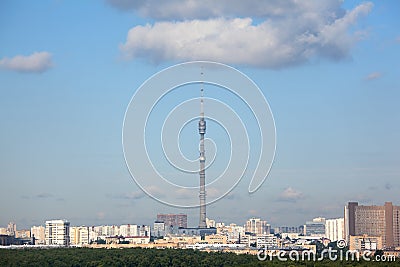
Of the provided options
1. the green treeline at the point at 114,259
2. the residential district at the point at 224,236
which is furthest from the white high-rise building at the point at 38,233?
the green treeline at the point at 114,259

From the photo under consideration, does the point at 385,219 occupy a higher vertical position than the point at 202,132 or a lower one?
lower

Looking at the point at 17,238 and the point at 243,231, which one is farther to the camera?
the point at 243,231

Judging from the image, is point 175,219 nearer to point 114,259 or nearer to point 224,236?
point 224,236

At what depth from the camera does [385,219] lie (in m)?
49.7

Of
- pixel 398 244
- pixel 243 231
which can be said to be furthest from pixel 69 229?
pixel 398 244

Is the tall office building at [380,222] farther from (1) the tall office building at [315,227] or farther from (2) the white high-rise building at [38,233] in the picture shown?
(2) the white high-rise building at [38,233]

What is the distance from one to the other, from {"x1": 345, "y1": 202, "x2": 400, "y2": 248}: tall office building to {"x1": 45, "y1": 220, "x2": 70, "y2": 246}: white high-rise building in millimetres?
16463

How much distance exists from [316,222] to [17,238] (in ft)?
107

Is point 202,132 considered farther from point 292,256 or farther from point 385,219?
point 292,256

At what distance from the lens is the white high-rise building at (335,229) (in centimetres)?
5531

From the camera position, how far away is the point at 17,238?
40.0m

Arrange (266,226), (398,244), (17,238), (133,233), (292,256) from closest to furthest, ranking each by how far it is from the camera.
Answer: (292,256), (17,238), (398,244), (133,233), (266,226)

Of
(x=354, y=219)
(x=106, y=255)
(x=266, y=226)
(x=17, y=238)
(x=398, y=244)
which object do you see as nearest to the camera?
(x=106, y=255)

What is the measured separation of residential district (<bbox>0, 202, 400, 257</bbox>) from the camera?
40.9 m
